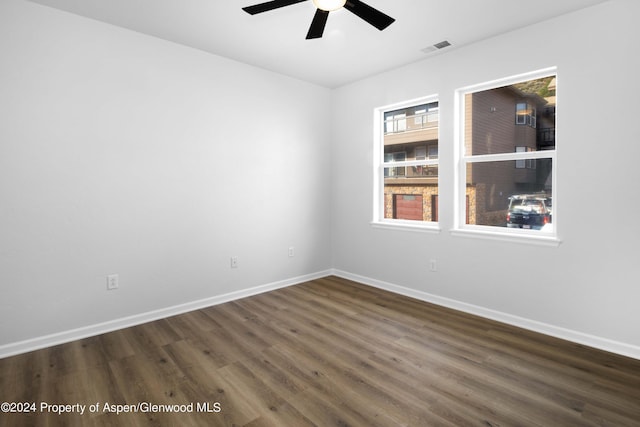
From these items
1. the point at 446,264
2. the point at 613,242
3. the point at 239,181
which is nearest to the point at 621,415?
the point at 613,242

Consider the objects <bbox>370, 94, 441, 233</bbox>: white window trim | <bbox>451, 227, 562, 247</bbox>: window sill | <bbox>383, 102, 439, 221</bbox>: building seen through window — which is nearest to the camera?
<bbox>451, 227, 562, 247</bbox>: window sill

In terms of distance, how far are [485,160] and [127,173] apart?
355 cm

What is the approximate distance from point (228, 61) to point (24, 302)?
301 cm

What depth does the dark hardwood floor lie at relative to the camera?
1944 mm

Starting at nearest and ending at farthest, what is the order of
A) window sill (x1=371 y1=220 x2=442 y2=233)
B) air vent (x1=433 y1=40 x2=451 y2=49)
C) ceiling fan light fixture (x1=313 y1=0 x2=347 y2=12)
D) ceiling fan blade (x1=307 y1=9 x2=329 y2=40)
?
ceiling fan light fixture (x1=313 y1=0 x2=347 y2=12) < ceiling fan blade (x1=307 y1=9 x2=329 y2=40) < air vent (x1=433 y1=40 x2=451 y2=49) < window sill (x1=371 y1=220 x2=442 y2=233)

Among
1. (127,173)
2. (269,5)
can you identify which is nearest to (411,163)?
(269,5)

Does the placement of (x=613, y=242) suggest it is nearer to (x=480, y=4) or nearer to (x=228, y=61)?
(x=480, y=4)

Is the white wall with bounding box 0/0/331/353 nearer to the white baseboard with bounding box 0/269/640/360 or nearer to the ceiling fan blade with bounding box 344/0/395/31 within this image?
the white baseboard with bounding box 0/269/640/360

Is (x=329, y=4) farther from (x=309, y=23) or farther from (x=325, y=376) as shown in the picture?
(x=325, y=376)

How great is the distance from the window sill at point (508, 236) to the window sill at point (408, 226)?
0.26 metres

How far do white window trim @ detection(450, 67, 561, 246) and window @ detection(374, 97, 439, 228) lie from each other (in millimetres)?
291

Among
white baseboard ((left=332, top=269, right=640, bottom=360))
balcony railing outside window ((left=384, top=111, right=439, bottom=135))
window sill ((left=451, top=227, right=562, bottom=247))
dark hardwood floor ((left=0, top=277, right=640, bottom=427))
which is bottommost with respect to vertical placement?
dark hardwood floor ((left=0, top=277, right=640, bottom=427))

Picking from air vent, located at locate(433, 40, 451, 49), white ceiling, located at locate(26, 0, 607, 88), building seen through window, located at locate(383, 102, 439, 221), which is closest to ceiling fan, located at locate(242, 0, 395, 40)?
white ceiling, located at locate(26, 0, 607, 88)

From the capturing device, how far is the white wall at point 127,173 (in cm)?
269
